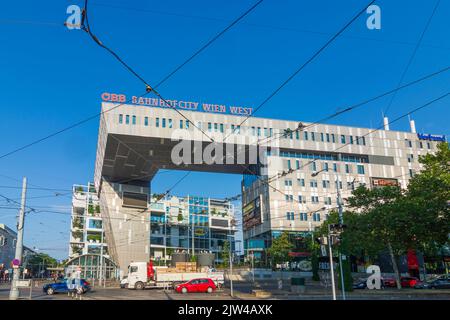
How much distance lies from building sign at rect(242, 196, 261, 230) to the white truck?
37.2 metres

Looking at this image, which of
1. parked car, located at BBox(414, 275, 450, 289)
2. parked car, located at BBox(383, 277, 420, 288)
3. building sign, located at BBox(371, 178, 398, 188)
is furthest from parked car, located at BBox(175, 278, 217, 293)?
building sign, located at BBox(371, 178, 398, 188)

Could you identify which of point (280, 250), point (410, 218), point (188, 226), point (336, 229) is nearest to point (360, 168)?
point (280, 250)

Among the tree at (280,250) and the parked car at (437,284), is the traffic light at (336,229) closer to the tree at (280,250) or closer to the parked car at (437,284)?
the parked car at (437,284)

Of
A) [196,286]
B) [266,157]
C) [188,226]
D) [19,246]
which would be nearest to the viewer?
[19,246]

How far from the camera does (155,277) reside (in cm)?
4222

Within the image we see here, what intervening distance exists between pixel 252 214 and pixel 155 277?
4352 centimetres

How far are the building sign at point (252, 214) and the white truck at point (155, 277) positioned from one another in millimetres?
37247

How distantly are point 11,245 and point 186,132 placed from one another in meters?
73.2

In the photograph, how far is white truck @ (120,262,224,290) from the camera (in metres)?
41.3

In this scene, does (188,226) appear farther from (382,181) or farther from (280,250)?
(382,181)

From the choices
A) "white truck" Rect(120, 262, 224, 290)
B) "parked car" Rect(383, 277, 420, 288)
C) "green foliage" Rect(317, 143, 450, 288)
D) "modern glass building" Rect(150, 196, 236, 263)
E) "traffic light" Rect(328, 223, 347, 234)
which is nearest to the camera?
"traffic light" Rect(328, 223, 347, 234)

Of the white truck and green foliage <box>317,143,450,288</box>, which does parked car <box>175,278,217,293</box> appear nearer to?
the white truck
